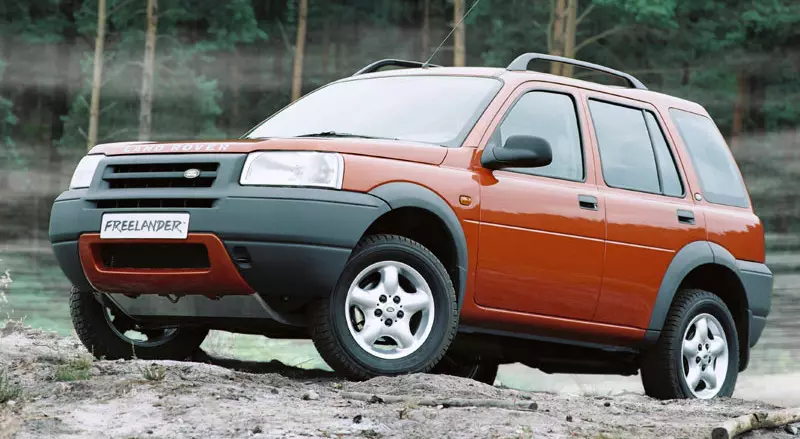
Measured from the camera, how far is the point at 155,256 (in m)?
6.42

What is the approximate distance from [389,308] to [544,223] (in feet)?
3.89

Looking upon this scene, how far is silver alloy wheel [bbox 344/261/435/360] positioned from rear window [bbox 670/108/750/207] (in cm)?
281

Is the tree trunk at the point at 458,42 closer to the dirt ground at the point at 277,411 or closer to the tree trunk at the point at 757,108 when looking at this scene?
the tree trunk at the point at 757,108

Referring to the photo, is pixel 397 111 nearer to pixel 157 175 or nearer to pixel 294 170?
pixel 294 170

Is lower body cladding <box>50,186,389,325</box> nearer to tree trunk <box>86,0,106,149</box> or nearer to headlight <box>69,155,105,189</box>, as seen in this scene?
headlight <box>69,155,105,189</box>

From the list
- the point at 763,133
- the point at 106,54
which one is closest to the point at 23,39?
the point at 106,54

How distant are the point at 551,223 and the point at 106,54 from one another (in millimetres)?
33220

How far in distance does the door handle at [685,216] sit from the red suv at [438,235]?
0.6 inches

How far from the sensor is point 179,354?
308 inches

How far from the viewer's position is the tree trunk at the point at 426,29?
132 feet

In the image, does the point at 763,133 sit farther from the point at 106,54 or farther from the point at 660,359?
the point at 660,359

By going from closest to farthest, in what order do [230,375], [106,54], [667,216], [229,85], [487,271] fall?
[230,375], [487,271], [667,216], [106,54], [229,85]

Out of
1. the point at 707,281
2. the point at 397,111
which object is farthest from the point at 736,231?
the point at 397,111

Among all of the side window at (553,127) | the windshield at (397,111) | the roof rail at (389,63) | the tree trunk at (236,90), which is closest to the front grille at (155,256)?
the windshield at (397,111)
